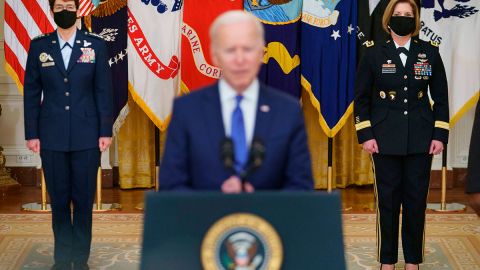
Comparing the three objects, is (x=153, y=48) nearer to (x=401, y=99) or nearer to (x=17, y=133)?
(x=17, y=133)

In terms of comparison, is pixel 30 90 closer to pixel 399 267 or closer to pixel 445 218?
pixel 399 267

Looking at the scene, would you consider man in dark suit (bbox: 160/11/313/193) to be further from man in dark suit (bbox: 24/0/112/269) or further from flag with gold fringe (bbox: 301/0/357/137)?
flag with gold fringe (bbox: 301/0/357/137)

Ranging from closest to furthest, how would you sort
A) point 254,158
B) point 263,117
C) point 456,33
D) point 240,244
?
point 240,244, point 254,158, point 263,117, point 456,33

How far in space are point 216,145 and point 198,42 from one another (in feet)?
14.1

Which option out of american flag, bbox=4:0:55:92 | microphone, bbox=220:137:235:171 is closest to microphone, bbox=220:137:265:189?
microphone, bbox=220:137:235:171

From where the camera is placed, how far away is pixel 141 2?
631cm

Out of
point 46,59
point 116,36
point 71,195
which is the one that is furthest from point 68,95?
point 116,36

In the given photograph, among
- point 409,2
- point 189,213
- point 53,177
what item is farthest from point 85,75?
point 189,213

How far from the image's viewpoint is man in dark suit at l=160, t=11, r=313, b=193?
2.11m

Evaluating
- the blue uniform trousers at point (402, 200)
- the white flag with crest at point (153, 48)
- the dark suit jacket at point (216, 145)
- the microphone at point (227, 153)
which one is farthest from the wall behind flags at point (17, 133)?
the microphone at point (227, 153)

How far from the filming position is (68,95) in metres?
4.30

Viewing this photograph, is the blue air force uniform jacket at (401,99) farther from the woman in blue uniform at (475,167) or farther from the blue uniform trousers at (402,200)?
the woman in blue uniform at (475,167)

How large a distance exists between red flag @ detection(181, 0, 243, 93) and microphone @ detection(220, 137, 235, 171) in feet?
14.1

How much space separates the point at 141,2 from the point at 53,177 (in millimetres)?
2407
